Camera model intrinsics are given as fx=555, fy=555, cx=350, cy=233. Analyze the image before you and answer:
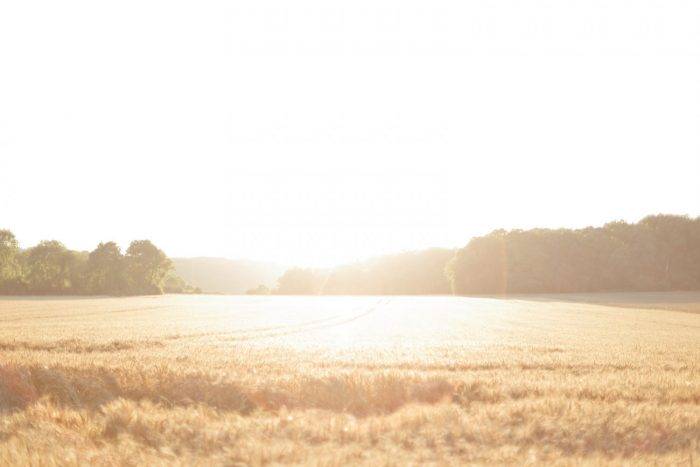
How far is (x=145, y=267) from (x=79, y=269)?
952cm

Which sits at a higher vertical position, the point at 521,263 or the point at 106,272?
the point at 521,263

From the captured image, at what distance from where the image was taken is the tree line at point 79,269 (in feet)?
266

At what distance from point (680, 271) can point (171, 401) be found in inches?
3657

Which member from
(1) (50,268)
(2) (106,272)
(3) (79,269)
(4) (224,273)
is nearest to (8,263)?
(1) (50,268)

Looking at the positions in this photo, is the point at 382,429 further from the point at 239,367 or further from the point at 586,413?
the point at 239,367

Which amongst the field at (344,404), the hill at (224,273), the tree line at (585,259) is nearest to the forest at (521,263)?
the tree line at (585,259)

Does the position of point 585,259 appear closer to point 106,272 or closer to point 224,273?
point 106,272

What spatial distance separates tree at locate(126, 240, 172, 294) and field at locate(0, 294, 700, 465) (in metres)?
73.9

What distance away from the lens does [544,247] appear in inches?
3565

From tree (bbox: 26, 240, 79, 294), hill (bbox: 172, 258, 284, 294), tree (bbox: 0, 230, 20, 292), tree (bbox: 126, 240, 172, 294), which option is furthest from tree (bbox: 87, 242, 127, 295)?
hill (bbox: 172, 258, 284, 294)

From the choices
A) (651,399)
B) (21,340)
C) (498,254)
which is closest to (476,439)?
(651,399)

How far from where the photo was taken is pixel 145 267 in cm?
8738

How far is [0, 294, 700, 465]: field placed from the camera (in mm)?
6176

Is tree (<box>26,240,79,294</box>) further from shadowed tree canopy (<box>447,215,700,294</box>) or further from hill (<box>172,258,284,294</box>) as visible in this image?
hill (<box>172,258,284,294</box>)
